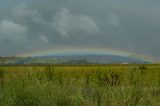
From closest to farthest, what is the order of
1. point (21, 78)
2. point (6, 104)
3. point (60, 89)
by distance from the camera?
point (6, 104), point (60, 89), point (21, 78)

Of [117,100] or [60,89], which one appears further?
[60,89]

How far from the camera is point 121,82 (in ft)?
50.2

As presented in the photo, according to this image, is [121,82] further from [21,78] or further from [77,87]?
[21,78]

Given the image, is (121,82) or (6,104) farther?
(121,82)

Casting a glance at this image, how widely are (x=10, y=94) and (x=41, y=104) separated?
3.16ft

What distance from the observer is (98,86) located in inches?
585

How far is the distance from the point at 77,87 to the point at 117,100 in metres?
1.60

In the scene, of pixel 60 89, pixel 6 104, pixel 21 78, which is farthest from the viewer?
pixel 21 78

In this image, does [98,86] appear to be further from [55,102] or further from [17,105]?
[17,105]

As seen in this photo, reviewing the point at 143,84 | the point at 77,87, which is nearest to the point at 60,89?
the point at 77,87

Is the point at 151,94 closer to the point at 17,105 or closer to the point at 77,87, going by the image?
the point at 77,87

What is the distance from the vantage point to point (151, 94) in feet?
46.5

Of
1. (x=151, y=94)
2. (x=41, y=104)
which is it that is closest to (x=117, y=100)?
(x=151, y=94)

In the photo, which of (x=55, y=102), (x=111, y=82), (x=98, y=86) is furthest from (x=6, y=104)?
(x=111, y=82)
